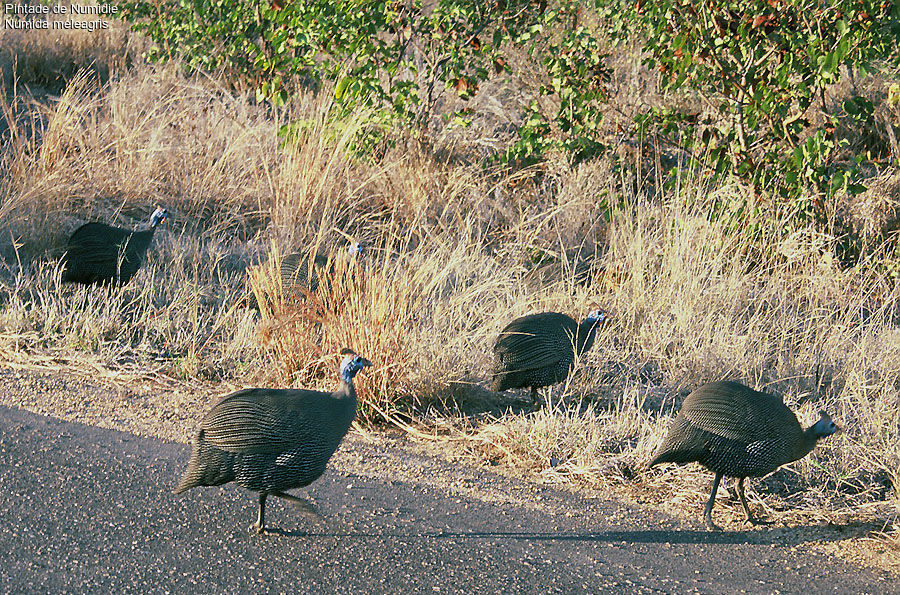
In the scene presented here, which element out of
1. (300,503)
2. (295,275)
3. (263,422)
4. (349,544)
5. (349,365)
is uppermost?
(349,365)

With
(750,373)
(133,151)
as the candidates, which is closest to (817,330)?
(750,373)

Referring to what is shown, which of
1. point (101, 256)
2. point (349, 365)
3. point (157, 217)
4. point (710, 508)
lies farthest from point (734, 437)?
point (157, 217)

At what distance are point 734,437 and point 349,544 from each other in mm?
1427

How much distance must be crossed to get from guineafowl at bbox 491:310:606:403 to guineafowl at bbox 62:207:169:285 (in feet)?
7.77

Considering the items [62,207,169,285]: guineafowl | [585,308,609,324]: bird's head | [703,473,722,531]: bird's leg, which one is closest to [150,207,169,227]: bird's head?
[62,207,169,285]: guineafowl

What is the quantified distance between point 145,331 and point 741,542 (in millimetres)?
3270

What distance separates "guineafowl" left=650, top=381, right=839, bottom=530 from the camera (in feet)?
11.9

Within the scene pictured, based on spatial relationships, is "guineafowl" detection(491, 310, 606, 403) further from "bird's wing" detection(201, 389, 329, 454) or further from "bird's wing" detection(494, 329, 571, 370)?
"bird's wing" detection(201, 389, 329, 454)

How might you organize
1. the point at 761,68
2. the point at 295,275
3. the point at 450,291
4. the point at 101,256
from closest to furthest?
the point at 295,275, the point at 101,256, the point at 450,291, the point at 761,68

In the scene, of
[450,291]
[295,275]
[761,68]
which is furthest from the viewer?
[761,68]

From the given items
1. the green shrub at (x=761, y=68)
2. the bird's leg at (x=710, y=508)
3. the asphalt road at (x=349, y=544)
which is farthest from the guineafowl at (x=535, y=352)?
the green shrub at (x=761, y=68)

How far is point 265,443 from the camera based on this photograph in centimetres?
335

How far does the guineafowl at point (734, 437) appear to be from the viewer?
3631mm

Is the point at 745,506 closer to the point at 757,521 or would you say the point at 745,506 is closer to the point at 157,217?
the point at 757,521
